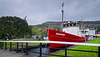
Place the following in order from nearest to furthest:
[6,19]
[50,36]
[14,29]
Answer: [50,36], [14,29], [6,19]

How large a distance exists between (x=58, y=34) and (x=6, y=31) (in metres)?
11.5

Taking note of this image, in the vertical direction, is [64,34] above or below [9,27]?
below

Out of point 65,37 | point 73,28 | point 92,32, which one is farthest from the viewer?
point 92,32

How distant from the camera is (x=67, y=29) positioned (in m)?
14.6

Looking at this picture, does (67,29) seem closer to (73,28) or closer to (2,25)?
(73,28)

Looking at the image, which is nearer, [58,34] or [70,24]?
[58,34]

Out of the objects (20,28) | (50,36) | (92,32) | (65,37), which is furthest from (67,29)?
(92,32)

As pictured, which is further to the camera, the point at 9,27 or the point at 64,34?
the point at 9,27

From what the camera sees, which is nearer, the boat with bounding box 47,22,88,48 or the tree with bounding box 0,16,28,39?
the boat with bounding box 47,22,88,48

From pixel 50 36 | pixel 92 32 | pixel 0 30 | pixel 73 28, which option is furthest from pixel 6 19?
pixel 92 32

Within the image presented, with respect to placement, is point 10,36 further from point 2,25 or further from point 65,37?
point 65,37

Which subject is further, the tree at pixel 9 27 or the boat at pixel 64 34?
the tree at pixel 9 27

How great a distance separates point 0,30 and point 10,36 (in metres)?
2.42

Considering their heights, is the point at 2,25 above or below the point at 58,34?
above
